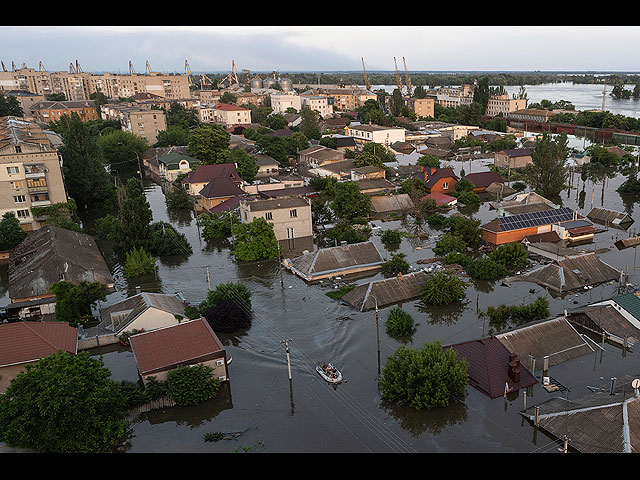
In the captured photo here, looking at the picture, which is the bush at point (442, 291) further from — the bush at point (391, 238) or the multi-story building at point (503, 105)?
the multi-story building at point (503, 105)

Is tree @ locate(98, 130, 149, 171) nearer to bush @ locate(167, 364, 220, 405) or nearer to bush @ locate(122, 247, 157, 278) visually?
bush @ locate(122, 247, 157, 278)

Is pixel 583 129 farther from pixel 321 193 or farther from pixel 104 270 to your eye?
pixel 104 270

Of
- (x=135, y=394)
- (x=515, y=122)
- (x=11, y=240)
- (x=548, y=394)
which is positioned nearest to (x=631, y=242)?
(x=548, y=394)

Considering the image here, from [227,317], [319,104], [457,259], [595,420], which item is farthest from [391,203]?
[319,104]

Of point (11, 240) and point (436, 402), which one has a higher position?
point (11, 240)

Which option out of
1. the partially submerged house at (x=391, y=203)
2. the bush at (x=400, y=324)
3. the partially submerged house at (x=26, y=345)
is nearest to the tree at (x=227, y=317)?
the partially submerged house at (x=26, y=345)

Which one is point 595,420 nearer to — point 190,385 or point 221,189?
point 190,385
